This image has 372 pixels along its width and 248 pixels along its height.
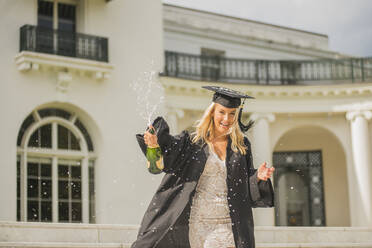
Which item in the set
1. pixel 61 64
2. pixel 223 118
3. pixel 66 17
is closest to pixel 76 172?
pixel 61 64

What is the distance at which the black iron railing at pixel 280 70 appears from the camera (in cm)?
2688

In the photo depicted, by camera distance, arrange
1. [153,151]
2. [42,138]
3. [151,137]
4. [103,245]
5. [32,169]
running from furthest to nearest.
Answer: [42,138], [32,169], [103,245], [153,151], [151,137]

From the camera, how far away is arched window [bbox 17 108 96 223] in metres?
22.0

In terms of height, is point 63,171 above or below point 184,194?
above

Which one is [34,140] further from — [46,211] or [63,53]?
[63,53]

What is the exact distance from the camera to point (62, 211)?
2241 centimetres

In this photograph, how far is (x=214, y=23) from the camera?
99.0 feet

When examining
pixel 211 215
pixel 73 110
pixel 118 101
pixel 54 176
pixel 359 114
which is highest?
pixel 118 101

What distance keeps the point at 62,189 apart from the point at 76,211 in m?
0.80

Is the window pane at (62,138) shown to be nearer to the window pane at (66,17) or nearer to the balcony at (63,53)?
the balcony at (63,53)

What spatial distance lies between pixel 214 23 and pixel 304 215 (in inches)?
329

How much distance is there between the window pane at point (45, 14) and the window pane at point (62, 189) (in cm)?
461

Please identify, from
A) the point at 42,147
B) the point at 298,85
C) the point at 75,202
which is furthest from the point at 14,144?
the point at 298,85

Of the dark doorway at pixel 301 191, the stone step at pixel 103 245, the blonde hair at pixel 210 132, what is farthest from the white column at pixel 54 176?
the blonde hair at pixel 210 132
